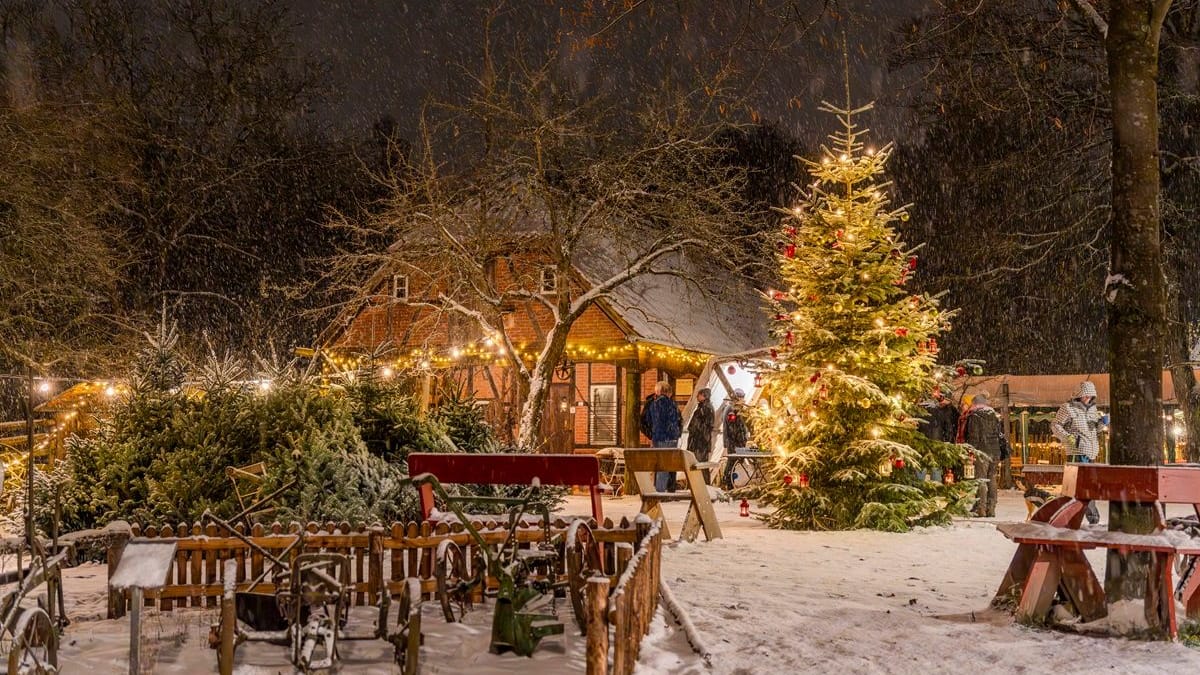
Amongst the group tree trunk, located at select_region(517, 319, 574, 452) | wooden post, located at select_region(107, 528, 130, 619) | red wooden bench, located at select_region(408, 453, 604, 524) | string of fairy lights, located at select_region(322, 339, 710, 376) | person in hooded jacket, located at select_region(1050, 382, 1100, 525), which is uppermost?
string of fairy lights, located at select_region(322, 339, 710, 376)

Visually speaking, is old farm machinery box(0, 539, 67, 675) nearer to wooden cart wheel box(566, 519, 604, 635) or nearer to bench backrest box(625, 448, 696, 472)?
wooden cart wheel box(566, 519, 604, 635)

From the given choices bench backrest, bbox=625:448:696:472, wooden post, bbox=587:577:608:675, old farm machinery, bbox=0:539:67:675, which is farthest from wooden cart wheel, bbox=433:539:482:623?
bench backrest, bbox=625:448:696:472

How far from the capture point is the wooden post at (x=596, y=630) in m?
4.93

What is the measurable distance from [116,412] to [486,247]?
11692 millimetres

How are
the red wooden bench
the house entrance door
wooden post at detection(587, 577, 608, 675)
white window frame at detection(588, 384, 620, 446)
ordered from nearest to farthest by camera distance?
wooden post at detection(587, 577, 608, 675) → the red wooden bench → white window frame at detection(588, 384, 620, 446) → the house entrance door

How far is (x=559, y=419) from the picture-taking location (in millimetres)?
30828

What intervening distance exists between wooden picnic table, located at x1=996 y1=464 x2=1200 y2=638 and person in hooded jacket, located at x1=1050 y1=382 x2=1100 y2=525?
9816mm

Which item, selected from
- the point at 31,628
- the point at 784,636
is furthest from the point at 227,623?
the point at 784,636

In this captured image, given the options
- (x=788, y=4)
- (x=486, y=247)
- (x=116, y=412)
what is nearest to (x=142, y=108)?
(x=486, y=247)

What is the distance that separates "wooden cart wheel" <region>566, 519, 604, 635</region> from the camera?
7227 millimetres

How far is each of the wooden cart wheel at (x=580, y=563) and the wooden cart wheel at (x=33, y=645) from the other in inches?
115

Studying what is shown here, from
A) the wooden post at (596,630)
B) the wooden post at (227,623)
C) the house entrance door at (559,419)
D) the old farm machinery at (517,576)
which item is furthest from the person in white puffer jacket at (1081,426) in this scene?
the house entrance door at (559,419)

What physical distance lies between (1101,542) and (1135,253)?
210 centimetres

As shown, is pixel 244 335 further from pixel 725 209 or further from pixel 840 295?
pixel 840 295
